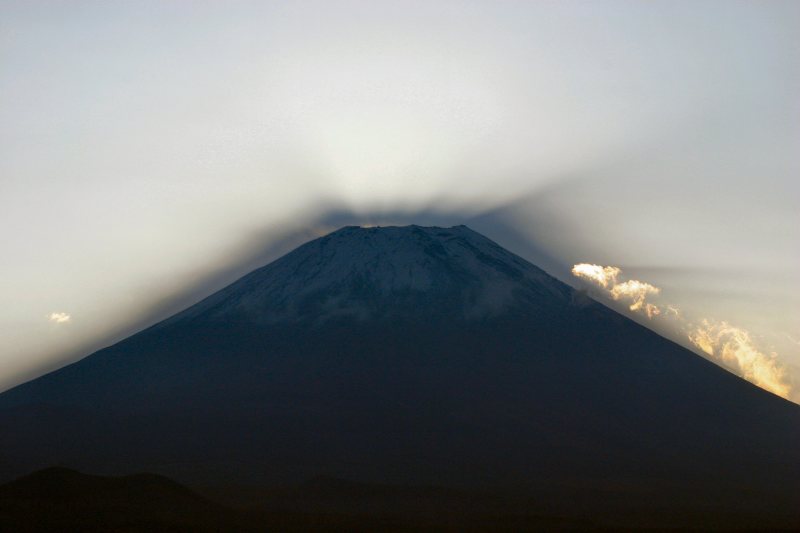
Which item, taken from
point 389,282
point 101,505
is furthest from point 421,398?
point 101,505

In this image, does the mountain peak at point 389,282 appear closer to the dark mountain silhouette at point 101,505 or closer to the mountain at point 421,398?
the mountain at point 421,398

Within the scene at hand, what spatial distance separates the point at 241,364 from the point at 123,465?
101 ft

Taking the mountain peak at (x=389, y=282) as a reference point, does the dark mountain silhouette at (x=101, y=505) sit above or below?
Result: below

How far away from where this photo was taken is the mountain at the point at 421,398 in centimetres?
10269

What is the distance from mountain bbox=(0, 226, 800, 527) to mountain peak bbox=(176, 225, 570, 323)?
12.9 inches

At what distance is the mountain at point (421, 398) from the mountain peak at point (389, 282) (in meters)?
0.33

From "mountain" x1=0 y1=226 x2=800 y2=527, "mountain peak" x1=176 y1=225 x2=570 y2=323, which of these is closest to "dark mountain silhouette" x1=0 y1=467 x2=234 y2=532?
"mountain" x1=0 y1=226 x2=800 y2=527

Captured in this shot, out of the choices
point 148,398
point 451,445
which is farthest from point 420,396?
point 148,398

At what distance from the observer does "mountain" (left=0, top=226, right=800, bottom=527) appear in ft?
337

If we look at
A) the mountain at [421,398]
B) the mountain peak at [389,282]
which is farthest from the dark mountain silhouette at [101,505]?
the mountain peak at [389,282]

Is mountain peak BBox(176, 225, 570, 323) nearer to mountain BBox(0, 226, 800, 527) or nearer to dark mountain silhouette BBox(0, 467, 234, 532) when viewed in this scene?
mountain BBox(0, 226, 800, 527)

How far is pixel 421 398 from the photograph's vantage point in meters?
123

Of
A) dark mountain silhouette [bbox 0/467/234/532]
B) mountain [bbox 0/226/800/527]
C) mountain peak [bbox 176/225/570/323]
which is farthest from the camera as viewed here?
mountain peak [bbox 176/225/570/323]

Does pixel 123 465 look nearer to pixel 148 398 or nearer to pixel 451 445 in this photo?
pixel 148 398
